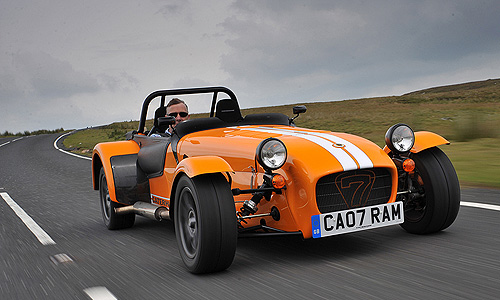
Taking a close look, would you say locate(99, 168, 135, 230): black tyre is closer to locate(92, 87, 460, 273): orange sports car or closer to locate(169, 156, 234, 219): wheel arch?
locate(92, 87, 460, 273): orange sports car

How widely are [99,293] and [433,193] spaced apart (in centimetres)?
283

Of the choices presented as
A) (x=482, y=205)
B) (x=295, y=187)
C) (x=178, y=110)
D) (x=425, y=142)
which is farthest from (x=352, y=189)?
(x=178, y=110)

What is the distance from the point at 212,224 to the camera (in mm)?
4117

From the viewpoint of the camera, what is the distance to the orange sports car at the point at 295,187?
421cm

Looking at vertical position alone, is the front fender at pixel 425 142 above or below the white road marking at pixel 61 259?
above

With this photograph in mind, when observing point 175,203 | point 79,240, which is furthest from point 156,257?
point 79,240

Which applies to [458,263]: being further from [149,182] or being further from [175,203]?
[149,182]

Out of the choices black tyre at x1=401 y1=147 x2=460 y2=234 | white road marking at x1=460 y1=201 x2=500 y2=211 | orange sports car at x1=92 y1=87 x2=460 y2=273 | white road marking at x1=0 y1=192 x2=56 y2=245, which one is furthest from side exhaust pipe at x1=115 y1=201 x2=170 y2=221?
white road marking at x1=460 y1=201 x2=500 y2=211

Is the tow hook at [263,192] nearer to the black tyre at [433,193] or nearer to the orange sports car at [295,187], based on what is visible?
the orange sports car at [295,187]

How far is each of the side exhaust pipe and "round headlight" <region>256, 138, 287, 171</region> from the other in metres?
1.42

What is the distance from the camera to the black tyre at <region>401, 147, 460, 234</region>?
486 centimetres

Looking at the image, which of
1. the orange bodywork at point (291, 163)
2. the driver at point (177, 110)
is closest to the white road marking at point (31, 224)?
the driver at point (177, 110)

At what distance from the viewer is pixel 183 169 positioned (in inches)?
176

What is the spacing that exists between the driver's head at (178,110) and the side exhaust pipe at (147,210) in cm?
107
